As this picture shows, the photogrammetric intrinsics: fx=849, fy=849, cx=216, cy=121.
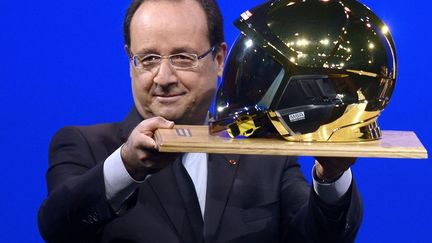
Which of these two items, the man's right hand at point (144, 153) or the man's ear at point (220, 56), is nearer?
the man's right hand at point (144, 153)

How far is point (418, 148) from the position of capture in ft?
4.41

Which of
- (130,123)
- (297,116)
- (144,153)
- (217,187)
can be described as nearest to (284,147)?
(297,116)

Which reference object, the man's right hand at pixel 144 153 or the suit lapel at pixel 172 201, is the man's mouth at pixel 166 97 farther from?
the man's right hand at pixel 144 153

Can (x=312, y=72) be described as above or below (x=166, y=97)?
below

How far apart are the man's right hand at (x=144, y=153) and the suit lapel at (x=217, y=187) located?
0.85 ft

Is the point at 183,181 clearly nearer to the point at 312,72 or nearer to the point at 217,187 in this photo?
the point at 217,187

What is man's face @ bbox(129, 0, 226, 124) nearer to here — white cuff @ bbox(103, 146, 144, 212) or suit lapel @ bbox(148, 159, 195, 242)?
suit lapel @ bbox(148, 159, 195, 242)

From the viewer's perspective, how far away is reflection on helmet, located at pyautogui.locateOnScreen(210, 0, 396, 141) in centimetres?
142

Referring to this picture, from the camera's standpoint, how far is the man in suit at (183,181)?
155 centimetres

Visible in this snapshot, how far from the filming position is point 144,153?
1.40 m

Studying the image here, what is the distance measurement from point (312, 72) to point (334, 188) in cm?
25

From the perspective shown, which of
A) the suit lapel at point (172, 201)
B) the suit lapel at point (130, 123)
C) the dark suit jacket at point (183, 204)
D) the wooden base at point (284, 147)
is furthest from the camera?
the suit lapel at point (130, 123)

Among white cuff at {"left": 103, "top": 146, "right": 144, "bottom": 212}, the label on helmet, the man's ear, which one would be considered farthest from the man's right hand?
the man's ear

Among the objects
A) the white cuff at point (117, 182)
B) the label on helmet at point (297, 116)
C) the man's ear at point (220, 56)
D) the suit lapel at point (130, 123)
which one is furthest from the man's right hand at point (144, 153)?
the man's ear at point (220, 56)
